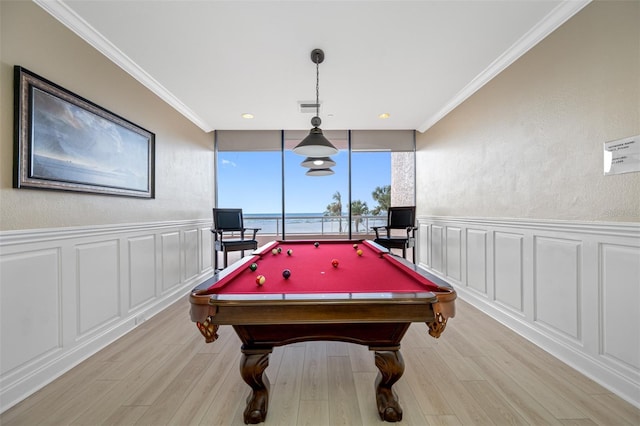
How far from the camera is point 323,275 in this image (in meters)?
1.59

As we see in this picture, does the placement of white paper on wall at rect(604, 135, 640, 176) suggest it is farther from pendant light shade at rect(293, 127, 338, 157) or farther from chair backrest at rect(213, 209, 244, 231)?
chair backrest at rect(213, 209, 244, 231)

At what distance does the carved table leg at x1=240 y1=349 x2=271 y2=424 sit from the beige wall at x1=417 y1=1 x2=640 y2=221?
234 cm

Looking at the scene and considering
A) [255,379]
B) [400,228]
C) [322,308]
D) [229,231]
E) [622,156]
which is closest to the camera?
[322,308]

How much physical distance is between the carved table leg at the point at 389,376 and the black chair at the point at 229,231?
2.94m

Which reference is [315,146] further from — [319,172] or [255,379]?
[255,379]

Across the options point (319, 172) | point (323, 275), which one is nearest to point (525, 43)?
point (319, 172)

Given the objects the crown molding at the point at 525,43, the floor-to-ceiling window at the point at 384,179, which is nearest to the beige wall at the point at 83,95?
the floor-to-ceiling window at the point at 384,179

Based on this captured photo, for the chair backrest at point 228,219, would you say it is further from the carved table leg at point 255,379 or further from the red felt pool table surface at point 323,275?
the carved table leg at point 255,379

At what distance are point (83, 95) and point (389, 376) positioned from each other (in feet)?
9.84

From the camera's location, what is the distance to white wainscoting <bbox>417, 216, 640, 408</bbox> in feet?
5.13

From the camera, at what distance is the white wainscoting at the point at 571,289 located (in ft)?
5.13

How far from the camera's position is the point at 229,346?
7.18 feet

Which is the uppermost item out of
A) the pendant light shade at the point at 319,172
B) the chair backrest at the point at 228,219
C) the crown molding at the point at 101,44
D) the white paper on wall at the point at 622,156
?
the crown molding at the point at 101,44

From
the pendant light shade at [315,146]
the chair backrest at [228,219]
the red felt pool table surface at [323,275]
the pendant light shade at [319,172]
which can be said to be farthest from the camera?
the chair backrest at [228,219]
